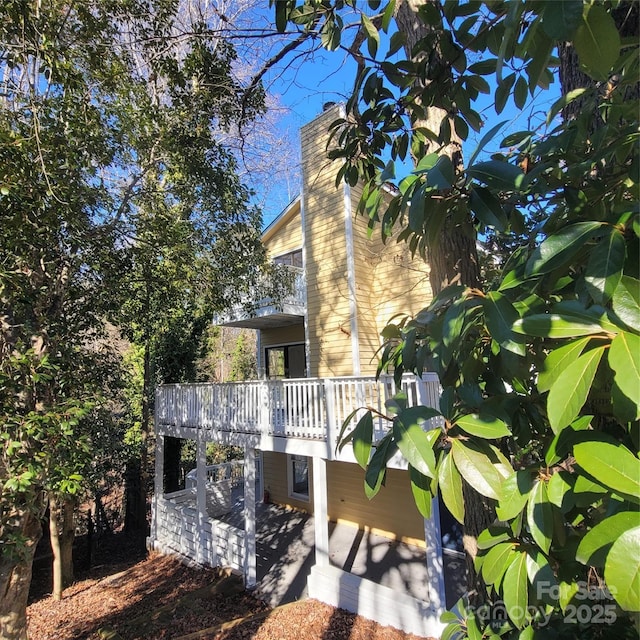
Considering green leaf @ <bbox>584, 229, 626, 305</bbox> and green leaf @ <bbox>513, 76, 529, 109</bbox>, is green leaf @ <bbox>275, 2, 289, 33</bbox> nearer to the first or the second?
green leaf @ <bbox>513, 76, 529, 109</bbox>

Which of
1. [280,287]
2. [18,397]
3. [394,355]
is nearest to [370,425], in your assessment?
[394,355]

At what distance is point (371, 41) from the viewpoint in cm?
165

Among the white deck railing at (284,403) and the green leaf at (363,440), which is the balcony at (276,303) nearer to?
the white deck railing at (284,403)

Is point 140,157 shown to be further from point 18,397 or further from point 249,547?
point 249,547

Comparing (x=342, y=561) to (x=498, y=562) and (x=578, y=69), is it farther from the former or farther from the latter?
(x=578, y=69)

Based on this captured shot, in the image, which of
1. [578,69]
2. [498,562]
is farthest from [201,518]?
[578,69]

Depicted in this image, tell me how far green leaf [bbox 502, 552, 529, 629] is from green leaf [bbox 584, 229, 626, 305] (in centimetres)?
63

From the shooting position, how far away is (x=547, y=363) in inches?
28.9

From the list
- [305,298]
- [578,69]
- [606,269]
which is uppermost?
[305,298]

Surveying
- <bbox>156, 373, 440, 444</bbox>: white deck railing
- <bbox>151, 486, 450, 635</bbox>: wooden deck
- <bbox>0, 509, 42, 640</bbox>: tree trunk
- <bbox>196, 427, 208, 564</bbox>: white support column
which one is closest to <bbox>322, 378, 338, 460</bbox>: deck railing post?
<bbox>156, 373, 440, 444</bbox>: white deck railing

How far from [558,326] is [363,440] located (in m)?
0.59

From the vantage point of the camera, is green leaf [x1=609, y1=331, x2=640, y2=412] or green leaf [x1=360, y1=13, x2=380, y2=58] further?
green leaf [x1=360, y1=13, x2=380, y2=58]

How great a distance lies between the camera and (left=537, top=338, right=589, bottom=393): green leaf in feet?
2.33

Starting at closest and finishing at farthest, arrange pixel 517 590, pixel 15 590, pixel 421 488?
pixel 517 590
pixel 421 488
pixel 15 590
